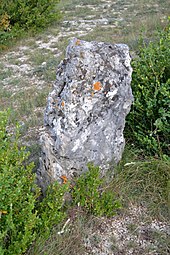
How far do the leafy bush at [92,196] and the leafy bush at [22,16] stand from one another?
660 cm

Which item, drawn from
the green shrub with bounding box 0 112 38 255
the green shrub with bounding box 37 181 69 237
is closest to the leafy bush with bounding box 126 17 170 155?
the green shrub with bounding box 37 181 69 237

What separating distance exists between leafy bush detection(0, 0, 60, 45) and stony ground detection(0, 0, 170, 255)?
13.1 inches

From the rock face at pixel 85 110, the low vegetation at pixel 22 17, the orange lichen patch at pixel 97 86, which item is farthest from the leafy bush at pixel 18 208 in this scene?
the low vegetation at pixel 22 17

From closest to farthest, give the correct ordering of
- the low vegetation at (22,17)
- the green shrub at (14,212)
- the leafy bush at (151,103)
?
the green shrub at (14,212), the leafy bush at (151,103), the low vegetation at (22,17)

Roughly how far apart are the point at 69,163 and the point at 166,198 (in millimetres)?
897

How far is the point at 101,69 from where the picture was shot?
2.99m

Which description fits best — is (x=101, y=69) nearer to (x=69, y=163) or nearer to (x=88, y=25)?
(x=69, y=163)

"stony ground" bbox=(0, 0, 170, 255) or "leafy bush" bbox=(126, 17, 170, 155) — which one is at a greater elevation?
"leafy bush" bbox=(126, 17, 170, 155)

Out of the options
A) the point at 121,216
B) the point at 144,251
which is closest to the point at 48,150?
the point at 121,216

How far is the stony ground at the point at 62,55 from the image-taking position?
269 cm

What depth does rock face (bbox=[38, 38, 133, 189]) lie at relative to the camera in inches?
112

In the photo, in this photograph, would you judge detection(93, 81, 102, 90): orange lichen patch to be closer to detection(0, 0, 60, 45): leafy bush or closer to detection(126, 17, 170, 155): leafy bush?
detection(126, 17, 170, 155): leafy bush

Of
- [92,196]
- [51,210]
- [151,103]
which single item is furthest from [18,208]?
[151,103]

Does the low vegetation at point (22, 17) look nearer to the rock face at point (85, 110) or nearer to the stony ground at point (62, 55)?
the stony ground at point (62, 55)
